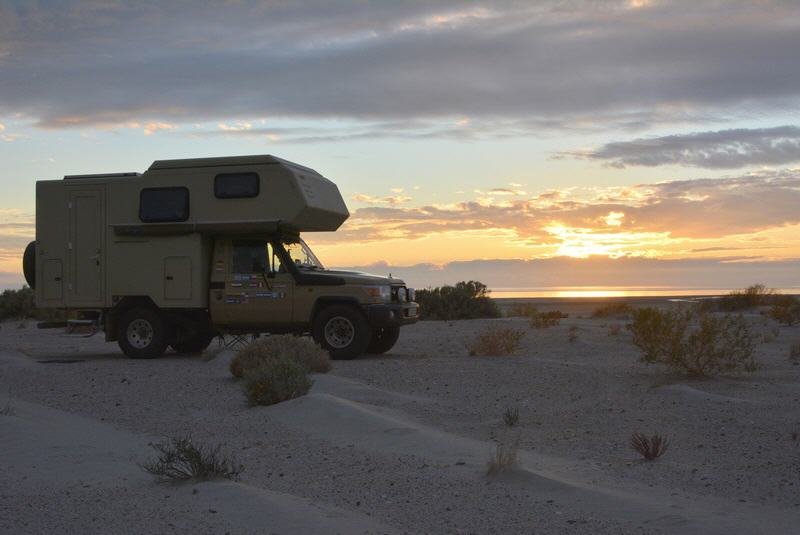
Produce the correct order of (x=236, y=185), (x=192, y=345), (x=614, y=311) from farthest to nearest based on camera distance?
(x=614, y=311) → (x=192, y=345) → (x=236, y=185)

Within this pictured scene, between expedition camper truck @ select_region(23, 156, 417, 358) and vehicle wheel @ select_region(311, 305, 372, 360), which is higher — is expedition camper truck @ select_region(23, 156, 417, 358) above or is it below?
above

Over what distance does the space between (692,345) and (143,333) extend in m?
10.1

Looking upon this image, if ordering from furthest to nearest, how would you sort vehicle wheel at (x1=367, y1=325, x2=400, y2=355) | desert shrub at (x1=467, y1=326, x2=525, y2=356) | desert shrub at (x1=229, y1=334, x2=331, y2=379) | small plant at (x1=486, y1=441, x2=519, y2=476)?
1. vehicle wheel at (x1=367, y1=325, x2=400, y2=355)
2. desert shrub at (x1=467, y1=326, x2=525, y2=356)
3. desert shrub at (x1=229, y1=334, x2=331, y2=379)
4. small plant at (x1=486, y1=441, x2=519, y2=476)

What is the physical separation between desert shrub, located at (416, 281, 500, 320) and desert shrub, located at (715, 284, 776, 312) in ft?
33.7

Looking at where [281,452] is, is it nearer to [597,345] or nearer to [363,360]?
[363,360]

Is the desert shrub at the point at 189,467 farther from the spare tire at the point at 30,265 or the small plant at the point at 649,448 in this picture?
the spare tire at the point at 30,265

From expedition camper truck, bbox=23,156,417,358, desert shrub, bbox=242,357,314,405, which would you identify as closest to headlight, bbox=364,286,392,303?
expedition camper truck, bbox=23,156,417,358

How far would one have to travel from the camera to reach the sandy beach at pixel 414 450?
5.82 m

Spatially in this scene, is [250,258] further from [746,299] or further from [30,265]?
[746,299]

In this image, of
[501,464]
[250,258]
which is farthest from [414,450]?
[250,258]

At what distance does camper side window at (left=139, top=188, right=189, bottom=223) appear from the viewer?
1627 cm

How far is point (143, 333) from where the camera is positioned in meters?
17.0

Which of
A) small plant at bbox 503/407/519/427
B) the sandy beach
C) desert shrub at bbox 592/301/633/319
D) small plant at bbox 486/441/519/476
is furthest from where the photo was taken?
desert shrub at bbox 592/301/633/319

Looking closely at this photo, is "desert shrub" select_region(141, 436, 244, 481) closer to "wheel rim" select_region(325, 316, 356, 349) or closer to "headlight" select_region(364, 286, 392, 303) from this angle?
"wheel rim" select_region(325, 316, 356, 349)
